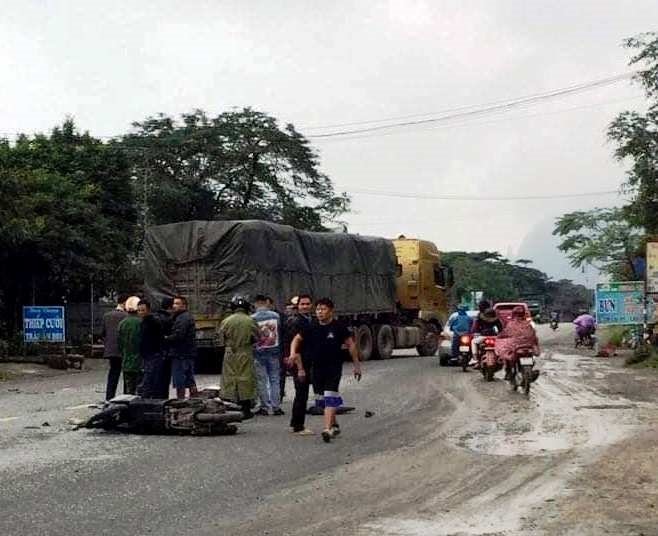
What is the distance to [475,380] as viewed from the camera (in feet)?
68.4

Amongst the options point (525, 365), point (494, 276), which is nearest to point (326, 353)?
point (525, 365)

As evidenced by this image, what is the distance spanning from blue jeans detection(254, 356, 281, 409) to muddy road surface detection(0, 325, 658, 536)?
48 centimetres

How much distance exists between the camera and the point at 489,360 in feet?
65.4

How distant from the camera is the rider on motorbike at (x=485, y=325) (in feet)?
67.4

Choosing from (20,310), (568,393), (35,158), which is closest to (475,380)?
(568,393)

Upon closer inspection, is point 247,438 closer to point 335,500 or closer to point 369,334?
point 335,500

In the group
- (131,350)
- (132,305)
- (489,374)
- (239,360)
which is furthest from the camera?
(489,374)

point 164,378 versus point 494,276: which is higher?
point 494,276

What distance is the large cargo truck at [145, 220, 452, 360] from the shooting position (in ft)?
74.9

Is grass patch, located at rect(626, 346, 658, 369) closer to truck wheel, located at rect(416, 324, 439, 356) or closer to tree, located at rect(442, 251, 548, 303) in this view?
truck wheel, located at rect(416, 324, 439, 356)

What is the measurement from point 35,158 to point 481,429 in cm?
2656

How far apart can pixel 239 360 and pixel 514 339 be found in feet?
19.2

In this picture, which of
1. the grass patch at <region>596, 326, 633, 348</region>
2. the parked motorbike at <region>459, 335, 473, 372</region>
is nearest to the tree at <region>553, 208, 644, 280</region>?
the grass patch at <region>596, 326, 633, 348</region>

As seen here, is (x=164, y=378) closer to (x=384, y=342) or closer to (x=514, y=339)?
(x=514, y=339)
